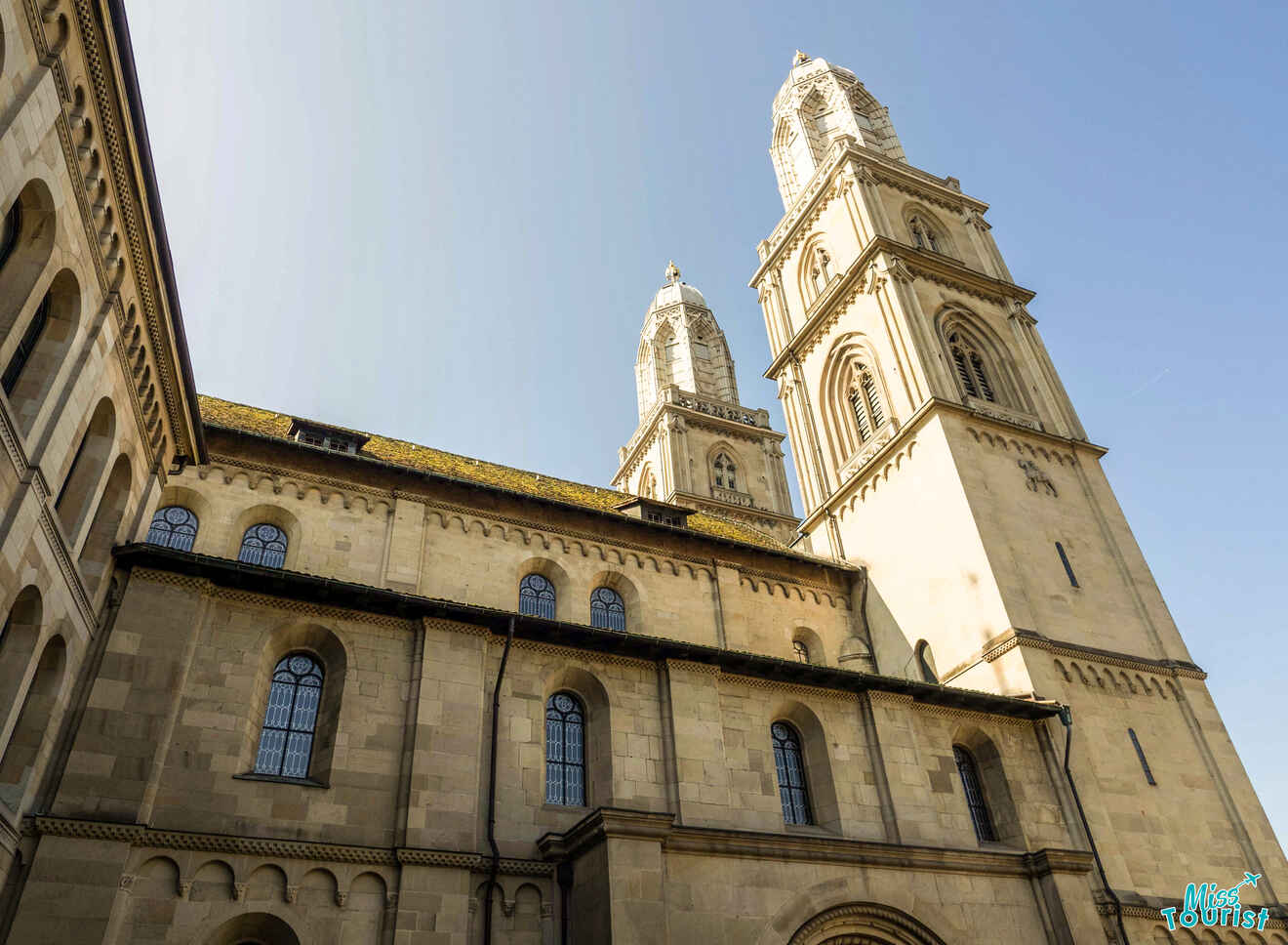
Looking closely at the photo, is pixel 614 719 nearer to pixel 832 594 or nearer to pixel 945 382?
pixel 832 594

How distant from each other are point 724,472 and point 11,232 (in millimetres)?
38655

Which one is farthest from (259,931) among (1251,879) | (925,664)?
(1251,879)

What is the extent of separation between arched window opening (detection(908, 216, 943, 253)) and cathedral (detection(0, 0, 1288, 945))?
5.36 m

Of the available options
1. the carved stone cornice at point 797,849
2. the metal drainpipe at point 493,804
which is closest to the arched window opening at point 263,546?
the metal drainpipe at point 493,804

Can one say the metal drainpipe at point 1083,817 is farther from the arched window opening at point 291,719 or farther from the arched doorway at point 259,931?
the arched window opening at point 291,719

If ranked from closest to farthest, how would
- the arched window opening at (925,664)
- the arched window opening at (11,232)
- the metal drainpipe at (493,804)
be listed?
1. the arched window opening at (11,232)
2. the metal drainpipe at (493,804)
3. the arched window opening at (925,664)

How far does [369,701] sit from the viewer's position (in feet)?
49.7

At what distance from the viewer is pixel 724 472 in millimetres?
47656

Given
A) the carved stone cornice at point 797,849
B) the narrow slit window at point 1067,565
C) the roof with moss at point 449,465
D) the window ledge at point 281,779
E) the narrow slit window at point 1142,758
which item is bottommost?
the carved stone cornice at point 797,849

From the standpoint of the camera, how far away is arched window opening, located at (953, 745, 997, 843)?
19.4m

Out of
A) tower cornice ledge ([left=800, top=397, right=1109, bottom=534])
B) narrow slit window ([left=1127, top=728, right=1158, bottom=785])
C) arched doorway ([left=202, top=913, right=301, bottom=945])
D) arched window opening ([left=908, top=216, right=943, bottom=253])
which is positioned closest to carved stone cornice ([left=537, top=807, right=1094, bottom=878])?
arched doorway ([left=202, top=913, right=301, bottom=945])

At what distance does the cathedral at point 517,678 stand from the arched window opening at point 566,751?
0.07 meters

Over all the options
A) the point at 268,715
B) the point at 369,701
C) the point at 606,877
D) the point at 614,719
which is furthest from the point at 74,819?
the point at 614,719

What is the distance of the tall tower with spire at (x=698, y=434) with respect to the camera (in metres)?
45.8
